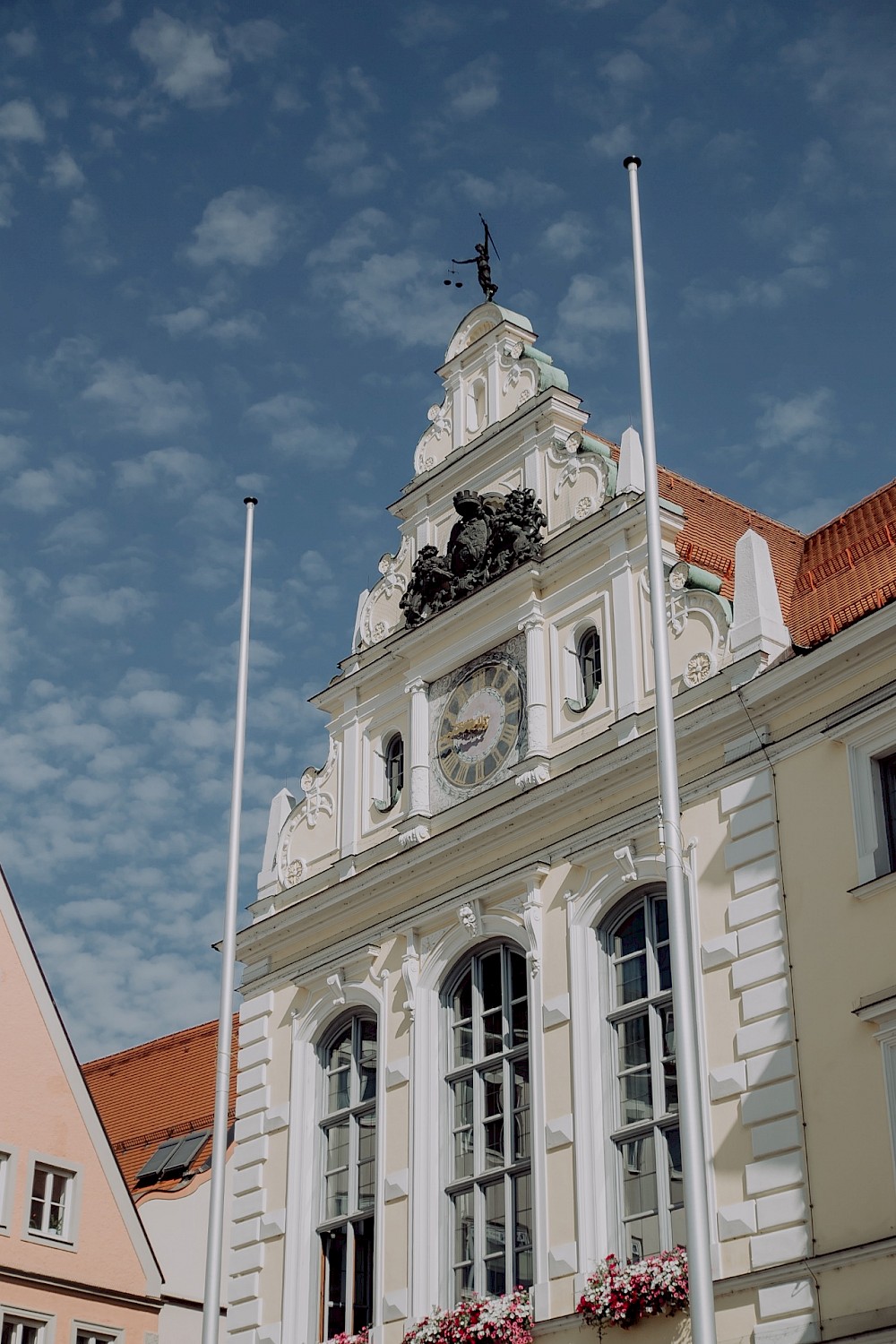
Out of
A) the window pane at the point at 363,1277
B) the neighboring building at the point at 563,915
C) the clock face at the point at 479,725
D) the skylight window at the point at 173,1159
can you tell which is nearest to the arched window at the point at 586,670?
the neighboring building at the point at 563,915

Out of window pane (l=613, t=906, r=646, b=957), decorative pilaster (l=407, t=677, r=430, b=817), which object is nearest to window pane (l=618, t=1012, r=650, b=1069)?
window pane (l=613, t=906, r=646, b=957)

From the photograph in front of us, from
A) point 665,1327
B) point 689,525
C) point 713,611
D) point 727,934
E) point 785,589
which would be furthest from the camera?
point 689,525

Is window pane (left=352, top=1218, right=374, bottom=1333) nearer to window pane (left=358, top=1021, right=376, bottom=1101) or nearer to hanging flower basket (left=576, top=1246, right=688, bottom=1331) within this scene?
window pane (left=358, top=1021, right=376, bottom=1101)

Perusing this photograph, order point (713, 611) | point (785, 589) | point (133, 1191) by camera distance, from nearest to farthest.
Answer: point (713, 611)
point (785, 589)
point (133, 1191)

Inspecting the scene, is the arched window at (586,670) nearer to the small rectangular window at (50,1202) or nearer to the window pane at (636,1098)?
the window pane at (636,1098)

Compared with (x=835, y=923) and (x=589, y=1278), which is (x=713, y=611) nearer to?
(x=835, y=923)

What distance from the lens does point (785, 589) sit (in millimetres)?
24328

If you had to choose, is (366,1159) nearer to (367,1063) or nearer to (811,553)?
(367,1063)

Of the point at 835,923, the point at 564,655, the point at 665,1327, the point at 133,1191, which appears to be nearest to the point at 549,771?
the point at 564,655

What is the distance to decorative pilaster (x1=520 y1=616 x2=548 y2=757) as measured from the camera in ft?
78.8

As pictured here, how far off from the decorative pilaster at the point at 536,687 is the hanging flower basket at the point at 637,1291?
6.34 metres

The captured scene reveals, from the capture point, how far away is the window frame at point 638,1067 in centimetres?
2045

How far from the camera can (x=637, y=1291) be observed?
64.3 ft

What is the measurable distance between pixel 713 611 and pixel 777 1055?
17.4ft
